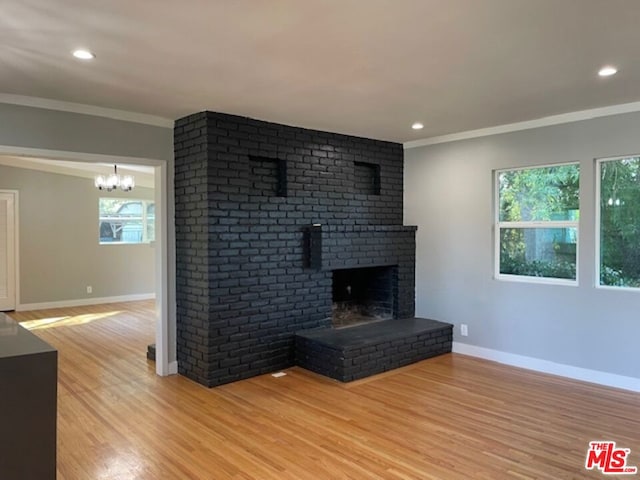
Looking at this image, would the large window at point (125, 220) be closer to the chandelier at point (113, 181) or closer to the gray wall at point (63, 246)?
the gray wall at point (63, 246)

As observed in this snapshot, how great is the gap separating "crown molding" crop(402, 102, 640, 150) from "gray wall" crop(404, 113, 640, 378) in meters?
0.05

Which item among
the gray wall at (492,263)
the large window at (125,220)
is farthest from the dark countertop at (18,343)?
the large window at (125,220)

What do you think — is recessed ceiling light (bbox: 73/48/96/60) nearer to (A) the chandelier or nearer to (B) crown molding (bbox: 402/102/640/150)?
(B) crown molding (bbox: 402/102/640/150)

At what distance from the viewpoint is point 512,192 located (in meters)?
4.91

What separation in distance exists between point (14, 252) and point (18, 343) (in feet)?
23.1

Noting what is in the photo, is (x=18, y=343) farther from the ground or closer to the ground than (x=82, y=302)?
farther from the ground

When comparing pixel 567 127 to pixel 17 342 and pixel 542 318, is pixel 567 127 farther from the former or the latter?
pixel 17 342

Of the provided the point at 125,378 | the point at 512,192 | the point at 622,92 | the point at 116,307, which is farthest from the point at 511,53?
the point at 116,307

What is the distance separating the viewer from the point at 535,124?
4.56m

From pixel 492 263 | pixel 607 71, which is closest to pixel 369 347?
pixel 492 263

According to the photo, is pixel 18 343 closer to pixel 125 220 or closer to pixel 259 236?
pixel 259 236

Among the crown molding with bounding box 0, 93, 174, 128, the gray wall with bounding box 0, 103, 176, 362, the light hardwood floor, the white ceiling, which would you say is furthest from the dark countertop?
the crown molding with bounding box 0, 93, 174, 128

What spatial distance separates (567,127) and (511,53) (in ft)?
6.37

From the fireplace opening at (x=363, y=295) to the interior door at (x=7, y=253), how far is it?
5.67 metres
